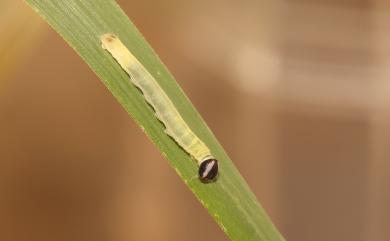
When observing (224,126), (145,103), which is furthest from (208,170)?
(224,126)

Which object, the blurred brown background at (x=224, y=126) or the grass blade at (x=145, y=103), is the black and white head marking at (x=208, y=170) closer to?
the grass blade at (x=145, y=103)

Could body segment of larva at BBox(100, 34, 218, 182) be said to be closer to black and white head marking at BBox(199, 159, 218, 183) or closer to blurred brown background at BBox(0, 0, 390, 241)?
black and white head marking at BBox(199, 159, 218, 183)

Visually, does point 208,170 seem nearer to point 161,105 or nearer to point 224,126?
point 161,105

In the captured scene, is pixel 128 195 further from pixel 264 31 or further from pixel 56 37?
pixel 264 31

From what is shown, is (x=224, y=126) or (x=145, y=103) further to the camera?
(x=224, y=126)

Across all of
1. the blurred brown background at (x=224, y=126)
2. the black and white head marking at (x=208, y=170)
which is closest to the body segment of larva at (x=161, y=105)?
the black and white head marking at (x=208, y=170)
